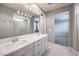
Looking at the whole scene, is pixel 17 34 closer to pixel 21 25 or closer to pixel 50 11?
pixel 21 25

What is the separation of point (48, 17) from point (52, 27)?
64cm

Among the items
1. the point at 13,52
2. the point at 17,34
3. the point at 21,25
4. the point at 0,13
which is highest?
the point at 0,13

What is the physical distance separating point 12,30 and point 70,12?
10.6ft

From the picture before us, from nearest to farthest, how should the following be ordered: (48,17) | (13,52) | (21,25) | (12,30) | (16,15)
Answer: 1. (13,52)
2. (12,30)
3. (16,15)
4. (21,25)
5. (48,17)

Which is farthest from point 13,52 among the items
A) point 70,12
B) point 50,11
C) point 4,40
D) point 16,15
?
point 50,11

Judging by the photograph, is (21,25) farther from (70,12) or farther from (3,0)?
(70,12)

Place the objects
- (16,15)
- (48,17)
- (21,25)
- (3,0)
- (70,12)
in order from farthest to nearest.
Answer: (48,17)
(70,12)
(21,25)
(16,15)
(3,0)

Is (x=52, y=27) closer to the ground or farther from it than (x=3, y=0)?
closer to the ground

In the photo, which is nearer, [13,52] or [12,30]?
[13,52]

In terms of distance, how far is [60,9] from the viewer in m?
4.76

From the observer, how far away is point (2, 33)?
6.02ft

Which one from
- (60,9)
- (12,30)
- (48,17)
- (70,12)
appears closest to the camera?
(12,30)

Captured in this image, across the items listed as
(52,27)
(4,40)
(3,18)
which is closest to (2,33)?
(4,40)

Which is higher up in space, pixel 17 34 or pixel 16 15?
pixel 16 15
